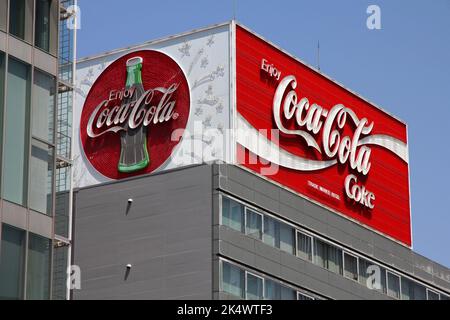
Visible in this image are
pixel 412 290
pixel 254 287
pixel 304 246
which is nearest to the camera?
pixel 254 287

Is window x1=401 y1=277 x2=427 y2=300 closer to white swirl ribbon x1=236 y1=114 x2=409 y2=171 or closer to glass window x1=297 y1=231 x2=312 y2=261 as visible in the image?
white swirl ribbon x1=236 y1=114 x2=409 y2=171

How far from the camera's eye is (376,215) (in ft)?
303

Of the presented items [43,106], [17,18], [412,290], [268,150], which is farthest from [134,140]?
[17,18]

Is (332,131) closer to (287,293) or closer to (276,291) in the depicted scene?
(287,293)

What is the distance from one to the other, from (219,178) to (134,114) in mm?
8919

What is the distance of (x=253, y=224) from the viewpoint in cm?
7844

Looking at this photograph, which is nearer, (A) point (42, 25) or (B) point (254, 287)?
(A) point (42, 25)

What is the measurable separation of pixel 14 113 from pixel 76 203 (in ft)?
119

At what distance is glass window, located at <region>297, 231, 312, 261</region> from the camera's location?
82287 mm

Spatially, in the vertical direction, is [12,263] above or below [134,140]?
below

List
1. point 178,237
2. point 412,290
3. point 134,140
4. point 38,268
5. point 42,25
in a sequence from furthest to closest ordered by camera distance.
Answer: point 412,290 < point 134,140 < point 178,237 < point 42,25 < point 38,268

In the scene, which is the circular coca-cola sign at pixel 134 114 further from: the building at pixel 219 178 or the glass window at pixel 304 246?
the glass window at pixel 304 246
